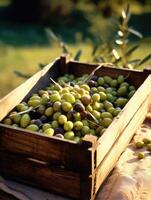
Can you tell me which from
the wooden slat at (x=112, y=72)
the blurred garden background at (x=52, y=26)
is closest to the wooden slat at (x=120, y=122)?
the wooden slat at (x=112, y=72)

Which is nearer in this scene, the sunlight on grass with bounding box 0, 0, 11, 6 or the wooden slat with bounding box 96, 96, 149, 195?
the wooden slat with bounding box 96, 96, 149, 195

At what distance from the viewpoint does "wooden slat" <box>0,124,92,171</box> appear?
55.8 inches

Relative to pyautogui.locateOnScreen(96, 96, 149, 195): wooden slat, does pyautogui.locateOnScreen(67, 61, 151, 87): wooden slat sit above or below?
above

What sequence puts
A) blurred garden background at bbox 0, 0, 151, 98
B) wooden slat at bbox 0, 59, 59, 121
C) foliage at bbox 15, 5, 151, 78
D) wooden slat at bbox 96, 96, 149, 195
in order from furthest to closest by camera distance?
blurred garden background at bbox 0, 0, 151, 98, foliage at bbox 15, 5, 151, 78, wooden slat at bbox 0, 59, 59, 121, wooden slat at bbox 96, 96, 149, 195

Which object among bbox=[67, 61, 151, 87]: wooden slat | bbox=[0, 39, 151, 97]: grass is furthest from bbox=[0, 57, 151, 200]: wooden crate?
bbox=[0, 39, 151, 97]: grass

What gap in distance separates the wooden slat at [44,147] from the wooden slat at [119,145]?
0.32ft

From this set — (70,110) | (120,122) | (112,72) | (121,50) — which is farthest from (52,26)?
(120,122)

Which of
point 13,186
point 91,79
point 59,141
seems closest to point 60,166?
point 59,141

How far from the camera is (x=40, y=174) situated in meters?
1.52

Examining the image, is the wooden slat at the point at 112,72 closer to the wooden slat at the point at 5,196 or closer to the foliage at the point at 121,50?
the foliage at the point at 121,50

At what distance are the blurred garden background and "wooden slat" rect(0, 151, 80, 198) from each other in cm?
437

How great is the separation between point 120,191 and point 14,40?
5.73 m

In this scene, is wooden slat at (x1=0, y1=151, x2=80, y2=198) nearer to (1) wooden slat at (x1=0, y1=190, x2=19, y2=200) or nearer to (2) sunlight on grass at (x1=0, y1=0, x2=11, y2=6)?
(1) wooden slat at (x1=0, y1=190, x2=19, y2=200)

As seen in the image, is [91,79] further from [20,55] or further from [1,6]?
[1,6]
